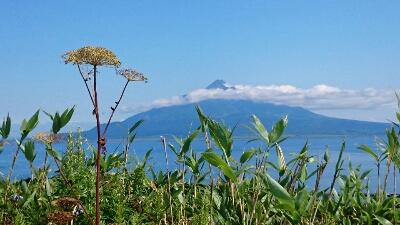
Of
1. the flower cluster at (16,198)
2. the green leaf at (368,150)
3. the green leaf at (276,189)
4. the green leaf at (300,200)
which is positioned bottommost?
the flower cluster at (16,198)

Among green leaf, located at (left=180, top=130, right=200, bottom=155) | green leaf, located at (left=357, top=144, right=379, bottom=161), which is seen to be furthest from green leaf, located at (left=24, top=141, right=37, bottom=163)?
green leaf, located at (left=357, top=144, right=379, bottom=161)

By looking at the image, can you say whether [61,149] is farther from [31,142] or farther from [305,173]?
[305,173]

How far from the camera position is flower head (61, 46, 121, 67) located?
1.67m

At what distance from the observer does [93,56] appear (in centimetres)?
167

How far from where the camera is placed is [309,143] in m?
2.09

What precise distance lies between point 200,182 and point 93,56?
1067 millimetres

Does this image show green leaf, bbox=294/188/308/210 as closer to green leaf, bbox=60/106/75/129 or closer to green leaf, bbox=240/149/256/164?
green leaf, bbox=240/149/256/164

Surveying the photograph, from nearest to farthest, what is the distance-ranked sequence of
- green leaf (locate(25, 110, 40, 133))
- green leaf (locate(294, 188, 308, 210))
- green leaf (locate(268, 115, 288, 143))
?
green leaf (locate(294, 188, 308, 210)) < green leaf (locate(268, 115, 288, 143)) < green leaf (locate(25, 110, 40, 133))

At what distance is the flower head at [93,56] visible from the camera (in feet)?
5.49

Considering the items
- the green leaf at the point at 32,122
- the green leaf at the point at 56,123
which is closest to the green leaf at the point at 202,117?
the green leaf at the point at 56,123

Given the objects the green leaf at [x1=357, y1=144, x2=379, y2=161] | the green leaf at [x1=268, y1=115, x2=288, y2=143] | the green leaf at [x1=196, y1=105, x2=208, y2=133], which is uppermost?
the green leaf at [x1=196, y1=105, x2=208, y2=133]

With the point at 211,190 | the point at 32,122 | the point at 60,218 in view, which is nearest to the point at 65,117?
the point at 32,122

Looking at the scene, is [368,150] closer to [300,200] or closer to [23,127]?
[300,200]

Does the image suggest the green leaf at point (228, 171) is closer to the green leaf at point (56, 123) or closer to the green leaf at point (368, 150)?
the green leaf at point (56, 123)
